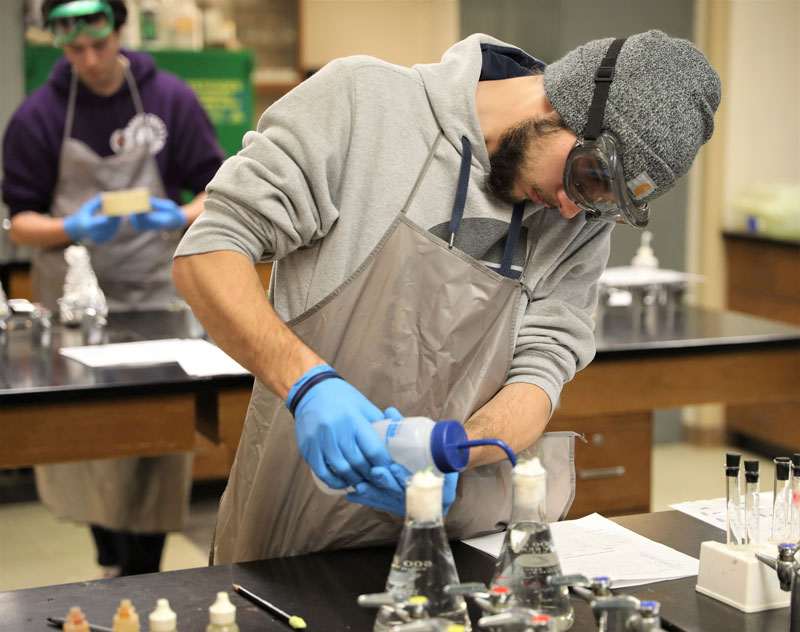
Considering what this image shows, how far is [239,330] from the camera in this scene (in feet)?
4.80

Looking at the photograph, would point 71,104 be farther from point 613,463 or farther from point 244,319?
point 244,319

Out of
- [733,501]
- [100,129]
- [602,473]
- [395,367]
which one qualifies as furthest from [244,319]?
[100,129]

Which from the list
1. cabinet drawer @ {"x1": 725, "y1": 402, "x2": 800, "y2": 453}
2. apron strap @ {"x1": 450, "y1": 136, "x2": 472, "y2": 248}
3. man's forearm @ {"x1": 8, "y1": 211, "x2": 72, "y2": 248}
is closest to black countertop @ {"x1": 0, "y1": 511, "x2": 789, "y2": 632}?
apron strap @ {"x1": 450, "y1": 136, "x2": 472, "y2": 248}

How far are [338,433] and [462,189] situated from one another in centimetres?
48

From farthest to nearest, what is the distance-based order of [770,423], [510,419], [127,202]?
1. [770,423]
2. [127,202]
3. [510,419]

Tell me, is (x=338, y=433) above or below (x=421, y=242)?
below

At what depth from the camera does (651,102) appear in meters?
1.47

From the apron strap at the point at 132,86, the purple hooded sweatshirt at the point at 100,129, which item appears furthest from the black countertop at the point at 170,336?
the apron strap at the point at 132,86

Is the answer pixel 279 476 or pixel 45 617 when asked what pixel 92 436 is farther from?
pixel 45 617

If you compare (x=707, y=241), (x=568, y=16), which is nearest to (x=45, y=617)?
(x=568, y=16)

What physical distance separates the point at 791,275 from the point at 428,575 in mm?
3945

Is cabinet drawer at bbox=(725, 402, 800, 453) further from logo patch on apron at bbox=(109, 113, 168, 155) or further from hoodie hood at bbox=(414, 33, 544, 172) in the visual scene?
hoodie hood at bbox=(414, 33, 544, 172)

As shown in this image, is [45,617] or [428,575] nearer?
[428,575]

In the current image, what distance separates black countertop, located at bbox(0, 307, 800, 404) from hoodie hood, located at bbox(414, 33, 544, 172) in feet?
3.63
